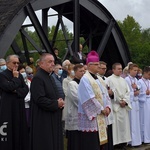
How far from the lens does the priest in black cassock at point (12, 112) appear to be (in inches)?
249

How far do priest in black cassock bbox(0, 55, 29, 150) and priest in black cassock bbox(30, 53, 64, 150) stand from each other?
3.10 ft

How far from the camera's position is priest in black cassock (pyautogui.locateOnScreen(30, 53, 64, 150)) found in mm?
5281

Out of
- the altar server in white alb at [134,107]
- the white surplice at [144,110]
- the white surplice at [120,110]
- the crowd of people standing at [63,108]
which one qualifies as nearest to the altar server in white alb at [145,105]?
the white surplice at [144,110]

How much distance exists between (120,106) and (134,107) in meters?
0.70

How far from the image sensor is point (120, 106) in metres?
8.30

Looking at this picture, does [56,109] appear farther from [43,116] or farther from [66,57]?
[66,57]

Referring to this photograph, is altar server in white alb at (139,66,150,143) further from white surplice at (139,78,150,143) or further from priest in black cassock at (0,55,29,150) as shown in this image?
priest in black cassock at (0,55,29,150)

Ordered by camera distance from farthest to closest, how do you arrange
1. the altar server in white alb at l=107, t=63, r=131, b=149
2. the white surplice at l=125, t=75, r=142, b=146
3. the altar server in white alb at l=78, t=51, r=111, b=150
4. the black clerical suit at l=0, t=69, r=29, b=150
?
the white surplice at l=125, t=75, r=142, b=146 < the altar server in white alb at l=107, t=63, r=131, b=149 < the black clerical suit at l=0, t=69, r=29, b=150 < the altar server in white alb at l=78, t=51, r=111, b=150

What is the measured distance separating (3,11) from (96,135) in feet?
14.9

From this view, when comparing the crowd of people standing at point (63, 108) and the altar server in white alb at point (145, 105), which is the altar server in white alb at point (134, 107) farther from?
the altar server in white alb at point (145, 105)

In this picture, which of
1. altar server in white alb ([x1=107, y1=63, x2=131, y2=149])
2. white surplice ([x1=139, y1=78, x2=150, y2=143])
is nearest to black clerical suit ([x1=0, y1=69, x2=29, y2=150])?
altar server in white alb ([x1=107, y1=63, x2=131, y2=149])

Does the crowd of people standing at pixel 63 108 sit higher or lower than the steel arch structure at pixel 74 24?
Answer: lower

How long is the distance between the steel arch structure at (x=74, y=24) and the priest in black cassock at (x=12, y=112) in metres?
2.07

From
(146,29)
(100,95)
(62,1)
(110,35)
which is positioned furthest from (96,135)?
(146,29)
